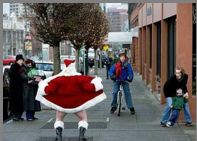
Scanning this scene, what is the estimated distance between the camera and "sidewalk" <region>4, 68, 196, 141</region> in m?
10.1

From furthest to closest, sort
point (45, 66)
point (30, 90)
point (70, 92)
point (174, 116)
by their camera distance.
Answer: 1. point (45, 66)
2. point (30, 90)
3. point (174, 116)
4. point (70, 92)

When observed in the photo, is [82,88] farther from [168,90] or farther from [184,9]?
[184,9]

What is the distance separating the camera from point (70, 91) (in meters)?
9.26

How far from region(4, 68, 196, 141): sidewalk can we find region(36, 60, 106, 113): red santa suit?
871 millimetres

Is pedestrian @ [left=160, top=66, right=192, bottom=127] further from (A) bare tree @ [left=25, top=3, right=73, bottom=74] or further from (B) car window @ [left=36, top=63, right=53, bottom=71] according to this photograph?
(B) car window @ [left=36, top=63, right=53, bottom=71]

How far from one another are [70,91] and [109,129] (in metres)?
2.18

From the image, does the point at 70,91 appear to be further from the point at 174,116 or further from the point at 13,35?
the point at 13,35

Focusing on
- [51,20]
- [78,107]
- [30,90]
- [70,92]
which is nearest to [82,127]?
[78,107]

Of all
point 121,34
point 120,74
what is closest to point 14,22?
point 121,34

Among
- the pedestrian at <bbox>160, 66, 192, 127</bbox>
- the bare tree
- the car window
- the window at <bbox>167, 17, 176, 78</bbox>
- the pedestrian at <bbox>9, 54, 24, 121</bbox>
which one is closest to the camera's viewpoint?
the pedestrian at <bbox>160, 66, 192, 127</bbox>

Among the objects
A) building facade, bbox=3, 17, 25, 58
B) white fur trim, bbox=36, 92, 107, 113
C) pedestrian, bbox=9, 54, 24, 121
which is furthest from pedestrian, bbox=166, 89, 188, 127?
building facade, bbox=3, 17, 25, 58

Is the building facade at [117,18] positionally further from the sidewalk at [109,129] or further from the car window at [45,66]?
the sidewalk at [109,129]

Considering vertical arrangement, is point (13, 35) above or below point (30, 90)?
above

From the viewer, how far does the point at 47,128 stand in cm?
1135
